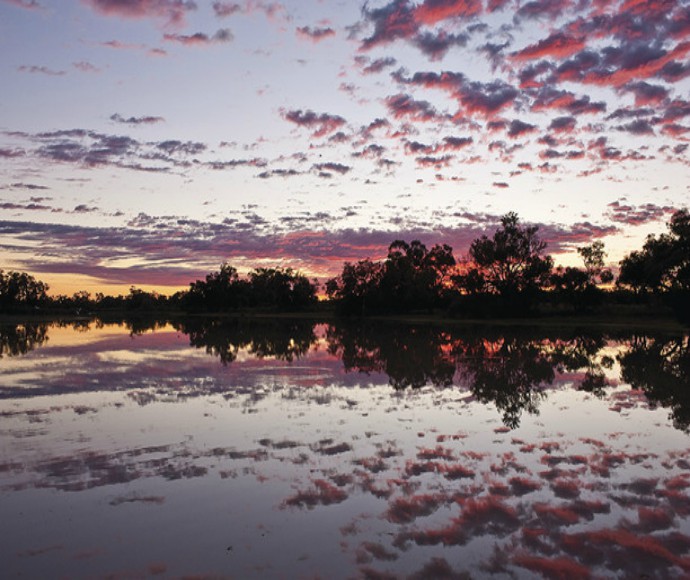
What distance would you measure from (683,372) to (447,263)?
3407 inches

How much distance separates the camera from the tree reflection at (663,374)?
1425 centimetres

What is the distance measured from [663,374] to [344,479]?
16195 mm

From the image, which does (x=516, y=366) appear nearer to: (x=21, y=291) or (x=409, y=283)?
(x=409, y=283)

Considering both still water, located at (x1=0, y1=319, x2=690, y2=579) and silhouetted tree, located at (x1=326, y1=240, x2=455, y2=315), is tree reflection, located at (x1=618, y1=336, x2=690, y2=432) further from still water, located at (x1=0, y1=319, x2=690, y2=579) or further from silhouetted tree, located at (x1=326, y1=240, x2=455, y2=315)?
silhouetted tree, located at (x1=326, y1=240, x2=455, y2=315)

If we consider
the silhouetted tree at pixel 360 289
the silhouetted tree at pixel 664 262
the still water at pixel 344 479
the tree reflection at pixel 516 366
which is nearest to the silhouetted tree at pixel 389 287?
the silhouetted tree at pixel 360 289

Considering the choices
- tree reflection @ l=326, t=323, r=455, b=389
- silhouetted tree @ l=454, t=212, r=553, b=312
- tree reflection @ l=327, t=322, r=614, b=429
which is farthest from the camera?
silhouetted tree @ l=454, t=212, r=553, b=312

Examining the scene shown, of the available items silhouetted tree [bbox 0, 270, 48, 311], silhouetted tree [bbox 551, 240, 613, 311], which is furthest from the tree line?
silhouetted tree [bbox 0, 270, 48, 311]

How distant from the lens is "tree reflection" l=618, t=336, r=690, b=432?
14250 millimetres

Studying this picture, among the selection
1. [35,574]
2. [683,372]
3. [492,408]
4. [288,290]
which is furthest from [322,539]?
[288,290]

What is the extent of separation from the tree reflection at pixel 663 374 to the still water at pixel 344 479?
0.18 metres

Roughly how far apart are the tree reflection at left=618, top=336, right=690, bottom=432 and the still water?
180 millimetres

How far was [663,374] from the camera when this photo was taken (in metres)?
20.2

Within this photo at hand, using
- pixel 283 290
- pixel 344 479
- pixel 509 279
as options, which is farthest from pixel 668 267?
pixel 283 290

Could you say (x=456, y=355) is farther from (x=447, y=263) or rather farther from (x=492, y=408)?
(x=447, y=263)
